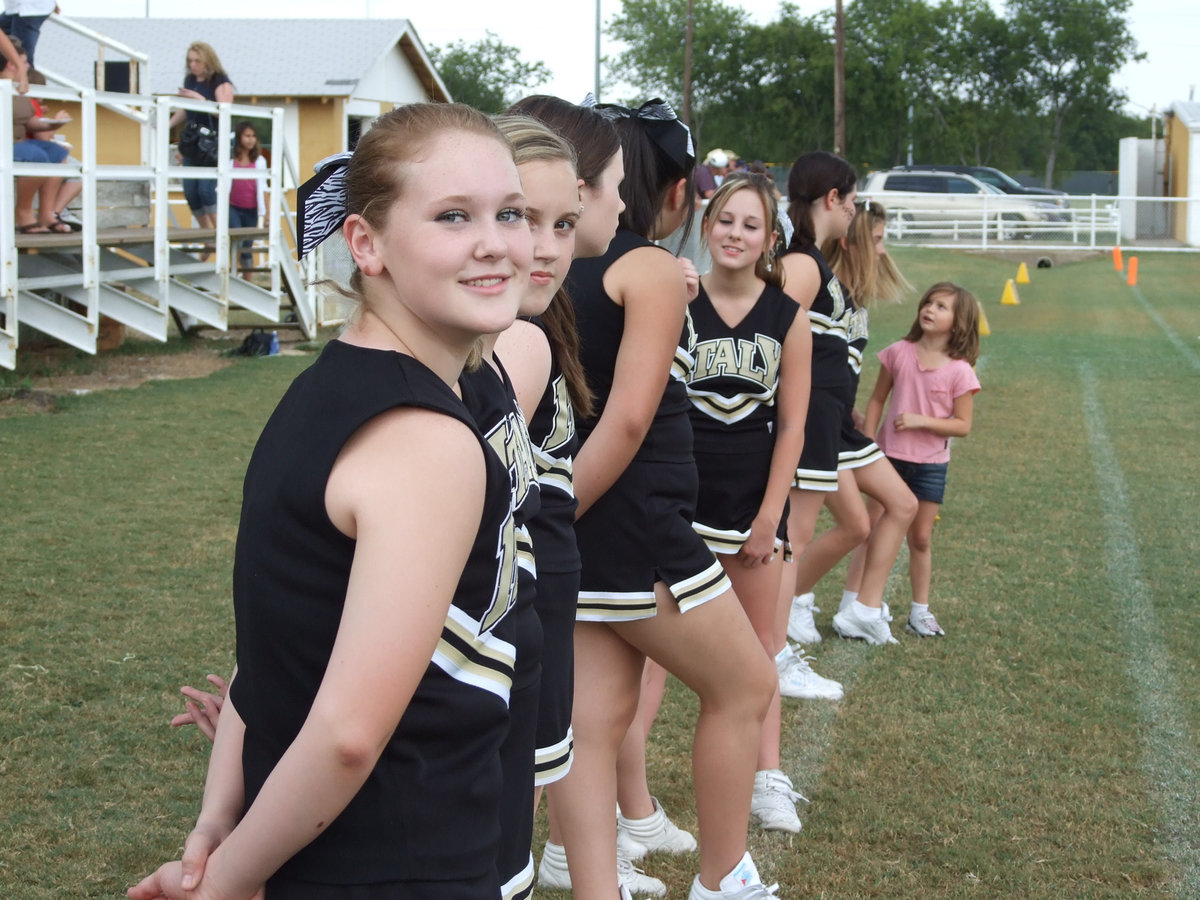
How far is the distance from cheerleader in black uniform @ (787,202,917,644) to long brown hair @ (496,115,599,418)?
282 centimetres

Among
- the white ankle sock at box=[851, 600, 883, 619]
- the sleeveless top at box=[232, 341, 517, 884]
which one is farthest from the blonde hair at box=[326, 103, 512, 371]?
the white ankle sock at box=[851, 600, 883, 619]

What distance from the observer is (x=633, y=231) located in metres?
2.89

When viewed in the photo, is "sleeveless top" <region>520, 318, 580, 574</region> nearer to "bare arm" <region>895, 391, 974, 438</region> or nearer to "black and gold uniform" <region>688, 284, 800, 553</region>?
"black and gold uniform" <region>688, 284, 800, 553</region>

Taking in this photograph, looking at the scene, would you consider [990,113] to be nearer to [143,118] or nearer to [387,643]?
[143,118]

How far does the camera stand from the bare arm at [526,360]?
217cm

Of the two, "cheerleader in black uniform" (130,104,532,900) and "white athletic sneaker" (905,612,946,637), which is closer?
"cheerleader in black uniform" (130,104,532,900)

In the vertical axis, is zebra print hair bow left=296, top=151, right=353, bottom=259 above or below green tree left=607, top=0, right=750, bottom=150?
below

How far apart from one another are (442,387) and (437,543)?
0.65 feet

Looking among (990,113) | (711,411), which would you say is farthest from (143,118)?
(990,113)

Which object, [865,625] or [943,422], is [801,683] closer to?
[865,625]

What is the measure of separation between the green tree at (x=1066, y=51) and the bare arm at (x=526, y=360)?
2958 inches

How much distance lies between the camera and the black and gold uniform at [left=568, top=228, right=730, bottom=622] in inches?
111

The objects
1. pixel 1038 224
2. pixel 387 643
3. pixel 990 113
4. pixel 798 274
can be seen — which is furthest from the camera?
pixel 990 113

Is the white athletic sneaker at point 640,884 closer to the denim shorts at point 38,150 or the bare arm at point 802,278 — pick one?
the bare arm at point 802,278
